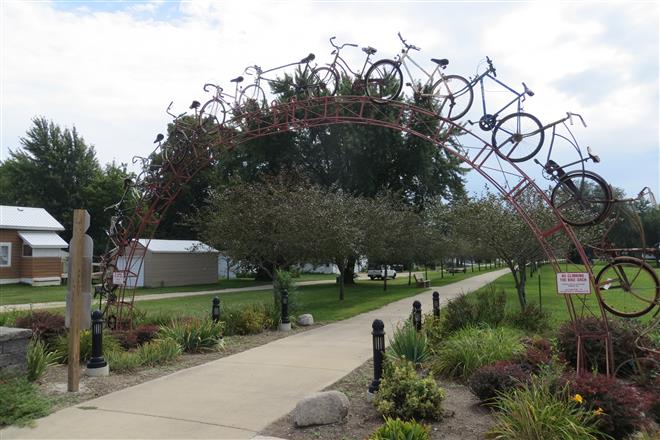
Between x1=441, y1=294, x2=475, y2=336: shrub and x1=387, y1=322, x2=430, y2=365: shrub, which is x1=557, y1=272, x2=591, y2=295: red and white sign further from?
x1=441, y1=294, x2=475, y2=336: shrub

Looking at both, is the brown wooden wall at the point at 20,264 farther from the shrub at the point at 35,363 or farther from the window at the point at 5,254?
the shrub at the point at 35,363

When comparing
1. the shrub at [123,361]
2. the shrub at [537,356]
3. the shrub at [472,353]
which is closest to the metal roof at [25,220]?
the shrub at [123,361]

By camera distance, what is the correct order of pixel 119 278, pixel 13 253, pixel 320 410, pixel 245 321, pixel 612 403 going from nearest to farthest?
pixel 612 403 → pixel 320 410 → pixel 119 278 → pixel 245 321 → pixel 13 253

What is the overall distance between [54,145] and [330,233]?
126 ft

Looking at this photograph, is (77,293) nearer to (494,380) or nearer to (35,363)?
(35,363)

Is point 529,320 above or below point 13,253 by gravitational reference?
below

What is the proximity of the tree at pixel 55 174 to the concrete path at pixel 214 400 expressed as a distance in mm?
Answer: 38726

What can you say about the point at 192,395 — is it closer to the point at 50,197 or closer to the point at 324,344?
the point at 324,344

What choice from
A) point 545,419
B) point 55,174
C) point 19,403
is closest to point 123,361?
point 19,403

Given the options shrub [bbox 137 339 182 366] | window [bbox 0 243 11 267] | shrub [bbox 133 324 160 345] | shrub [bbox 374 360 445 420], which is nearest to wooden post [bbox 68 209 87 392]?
shrub [bbox 137 339 182 366]

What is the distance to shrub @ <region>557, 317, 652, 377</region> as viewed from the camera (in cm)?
714

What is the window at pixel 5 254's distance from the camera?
28.6 meters

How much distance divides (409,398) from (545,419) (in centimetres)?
137

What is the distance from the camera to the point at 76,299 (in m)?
6.97
